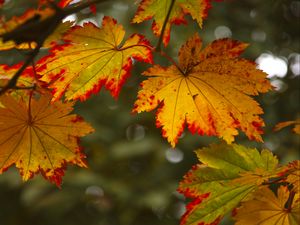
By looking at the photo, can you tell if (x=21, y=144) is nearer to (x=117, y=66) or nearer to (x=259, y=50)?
(x=117, y=66)

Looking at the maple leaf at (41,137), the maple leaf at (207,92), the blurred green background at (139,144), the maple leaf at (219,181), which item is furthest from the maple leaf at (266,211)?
the blurred green background at (139,144)

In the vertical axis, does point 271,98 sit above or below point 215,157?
above

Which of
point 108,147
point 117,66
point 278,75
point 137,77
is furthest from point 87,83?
point 278,75

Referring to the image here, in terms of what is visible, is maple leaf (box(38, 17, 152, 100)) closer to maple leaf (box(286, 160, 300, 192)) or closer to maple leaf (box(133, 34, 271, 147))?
maple leaf (box(133, 34, 271, 147))

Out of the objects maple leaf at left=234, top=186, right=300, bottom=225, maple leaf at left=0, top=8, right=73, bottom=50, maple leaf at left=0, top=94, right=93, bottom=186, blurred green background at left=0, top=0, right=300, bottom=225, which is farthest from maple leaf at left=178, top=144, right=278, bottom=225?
blurred green background at left=0, top=0, right=300, bottom=225

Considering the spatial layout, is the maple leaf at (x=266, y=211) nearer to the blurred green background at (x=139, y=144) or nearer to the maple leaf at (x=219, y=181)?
the maple leaf at (x=219, y=181)
